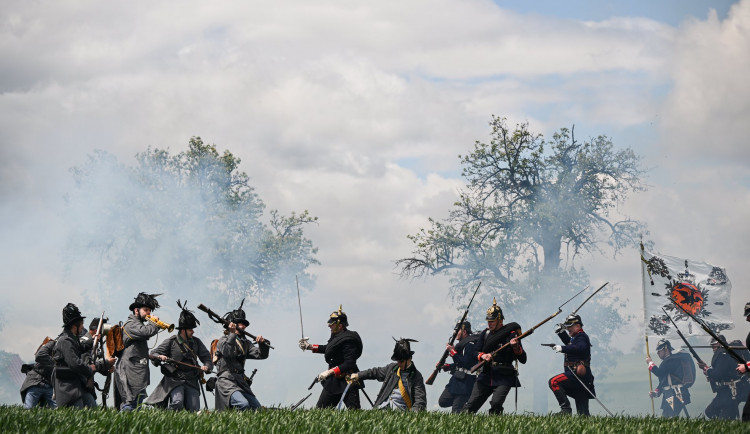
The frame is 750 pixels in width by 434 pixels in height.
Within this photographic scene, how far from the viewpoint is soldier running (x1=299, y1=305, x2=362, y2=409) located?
1454cm

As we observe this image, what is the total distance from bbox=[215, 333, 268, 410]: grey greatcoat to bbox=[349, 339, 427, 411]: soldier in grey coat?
175 centimetres

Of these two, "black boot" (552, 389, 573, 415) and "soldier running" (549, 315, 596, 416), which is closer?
"black boot" (552, 389, 573, 415)

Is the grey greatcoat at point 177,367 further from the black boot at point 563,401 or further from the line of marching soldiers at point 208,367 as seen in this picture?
the black boot at point 563,401

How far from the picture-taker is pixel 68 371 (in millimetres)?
13320

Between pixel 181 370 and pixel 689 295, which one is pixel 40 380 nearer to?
pixel 181 370

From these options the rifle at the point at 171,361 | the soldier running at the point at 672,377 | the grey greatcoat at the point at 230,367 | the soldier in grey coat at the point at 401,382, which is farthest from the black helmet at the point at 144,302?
the soldier running at the point at 672,377

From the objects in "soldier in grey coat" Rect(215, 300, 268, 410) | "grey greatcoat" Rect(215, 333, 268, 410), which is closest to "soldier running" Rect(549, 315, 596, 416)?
"soldier in grey coat" Rect(215, 300, 268, 410)

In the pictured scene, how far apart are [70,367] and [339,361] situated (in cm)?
415

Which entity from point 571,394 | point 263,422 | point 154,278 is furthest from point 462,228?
point 263,422

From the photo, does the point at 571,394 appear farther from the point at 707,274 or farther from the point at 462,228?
the point at 462,228

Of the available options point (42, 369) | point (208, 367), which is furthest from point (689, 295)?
point (42, 369)

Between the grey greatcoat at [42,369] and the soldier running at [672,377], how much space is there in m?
13.1

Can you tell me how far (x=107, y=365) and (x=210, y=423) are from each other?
16.3 feet

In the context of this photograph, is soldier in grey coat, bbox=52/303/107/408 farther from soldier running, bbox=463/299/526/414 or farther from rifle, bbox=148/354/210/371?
soldier running, bbox=463/299/526/414
